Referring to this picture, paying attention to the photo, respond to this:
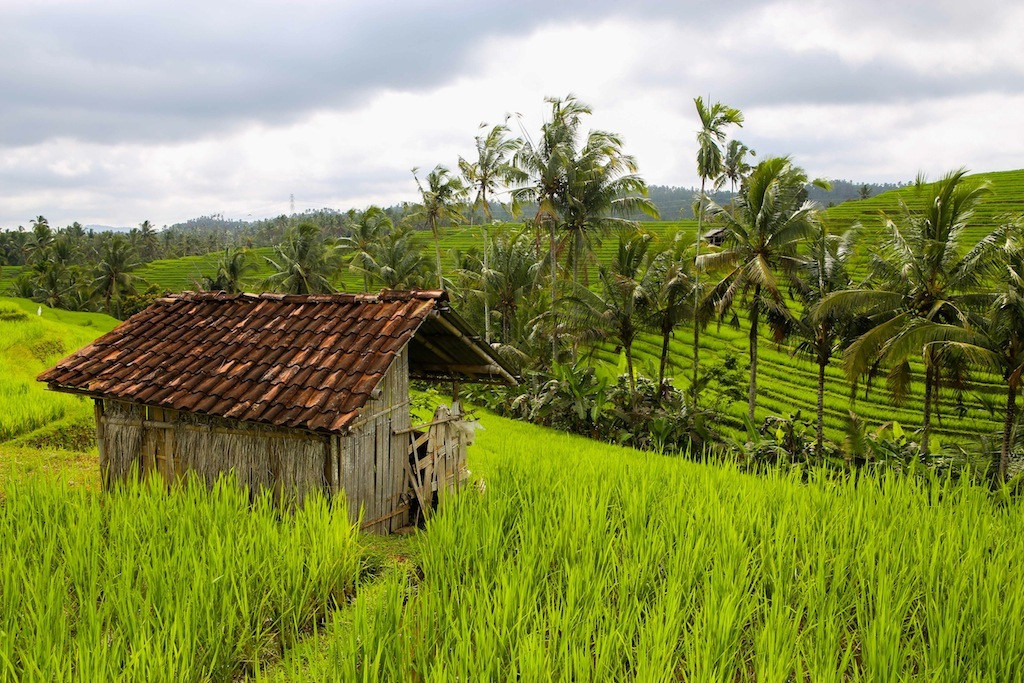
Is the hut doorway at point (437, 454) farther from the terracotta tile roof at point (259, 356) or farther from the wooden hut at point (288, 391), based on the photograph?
the terracotta tile roof at point (259, 356)

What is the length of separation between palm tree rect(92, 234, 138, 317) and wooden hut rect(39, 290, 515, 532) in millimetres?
30946

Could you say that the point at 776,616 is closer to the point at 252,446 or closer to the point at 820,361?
the point at 252,446

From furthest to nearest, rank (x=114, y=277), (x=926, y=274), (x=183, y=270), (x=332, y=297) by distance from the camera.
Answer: (x=183, y=270)
(x=114, y=277)
(x=926, y=274)
(x=332, y=297)

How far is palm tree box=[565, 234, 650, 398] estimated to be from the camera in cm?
1677

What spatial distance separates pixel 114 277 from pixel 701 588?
37339 mm

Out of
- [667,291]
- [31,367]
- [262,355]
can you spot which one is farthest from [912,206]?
[31,367]

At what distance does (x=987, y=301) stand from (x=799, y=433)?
5.33 m

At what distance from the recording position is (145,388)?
5934mm

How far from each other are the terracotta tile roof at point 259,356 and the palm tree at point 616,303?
422 inches

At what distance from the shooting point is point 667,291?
16562 millimetres

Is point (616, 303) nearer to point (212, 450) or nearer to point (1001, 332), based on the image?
point (1001, 332)

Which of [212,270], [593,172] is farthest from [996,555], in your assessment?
[212,270]

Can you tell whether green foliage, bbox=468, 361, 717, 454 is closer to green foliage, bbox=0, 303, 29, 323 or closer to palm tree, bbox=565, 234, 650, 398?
palm tree, bbox=565, 234, 650, 398

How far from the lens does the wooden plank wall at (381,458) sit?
5668mm
